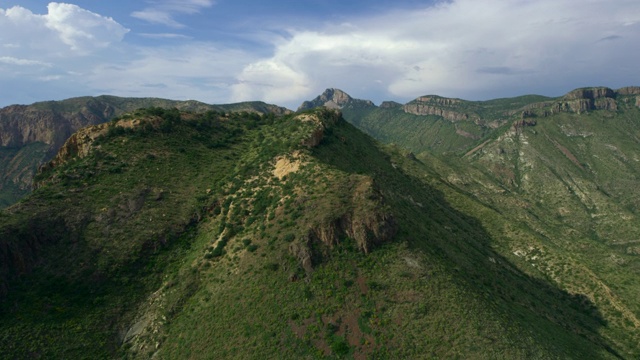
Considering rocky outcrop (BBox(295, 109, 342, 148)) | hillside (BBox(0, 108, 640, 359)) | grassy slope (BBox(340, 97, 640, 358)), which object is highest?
rocky outcrop (BBox(295, 109, 342, 148))

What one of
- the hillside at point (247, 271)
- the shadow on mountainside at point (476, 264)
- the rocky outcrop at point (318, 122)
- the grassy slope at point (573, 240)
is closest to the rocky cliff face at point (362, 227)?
the hillside at point (247, 271)

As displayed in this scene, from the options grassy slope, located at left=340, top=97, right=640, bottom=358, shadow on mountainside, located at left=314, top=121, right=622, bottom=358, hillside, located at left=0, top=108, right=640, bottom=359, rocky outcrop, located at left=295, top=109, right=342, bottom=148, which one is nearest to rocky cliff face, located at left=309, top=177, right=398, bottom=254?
hillside, located at left=0, top=108, right=640, bottom=359

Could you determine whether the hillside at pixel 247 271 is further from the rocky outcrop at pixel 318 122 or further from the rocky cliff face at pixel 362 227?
the rocky outcrop at pixel 318 122

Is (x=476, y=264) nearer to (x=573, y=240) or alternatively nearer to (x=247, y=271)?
(x=247, y=271)

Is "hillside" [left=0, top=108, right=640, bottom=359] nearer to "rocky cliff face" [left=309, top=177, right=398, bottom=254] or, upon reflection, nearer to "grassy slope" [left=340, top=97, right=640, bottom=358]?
"rocky cliff face" [left=309, top=177, right=398, bottom=254]

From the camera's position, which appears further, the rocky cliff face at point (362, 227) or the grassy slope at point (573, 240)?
the grassy slope at point (573, 240)

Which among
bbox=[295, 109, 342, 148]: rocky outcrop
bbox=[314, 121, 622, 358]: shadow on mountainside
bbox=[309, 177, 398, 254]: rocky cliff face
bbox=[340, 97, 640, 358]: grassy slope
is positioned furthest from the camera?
bbox=[295, 109, 342, 148]: rocky outcrop
